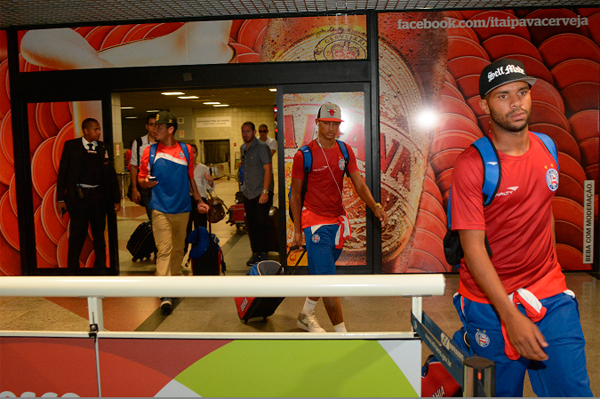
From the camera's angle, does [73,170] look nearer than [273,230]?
Yes

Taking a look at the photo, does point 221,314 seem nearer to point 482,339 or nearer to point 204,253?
point 204,253

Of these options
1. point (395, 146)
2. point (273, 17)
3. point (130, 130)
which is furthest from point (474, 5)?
point (130, 130)

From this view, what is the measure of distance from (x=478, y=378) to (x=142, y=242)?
6449 millimetres

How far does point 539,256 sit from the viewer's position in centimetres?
199

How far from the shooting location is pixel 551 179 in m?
2.00

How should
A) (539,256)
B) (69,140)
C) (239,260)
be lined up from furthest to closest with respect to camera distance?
(239,260) → (69,140) → (539,256)

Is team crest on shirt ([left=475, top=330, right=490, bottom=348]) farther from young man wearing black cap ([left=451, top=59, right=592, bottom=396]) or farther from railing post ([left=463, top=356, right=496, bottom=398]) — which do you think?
railing post ([left=463, top=356, right=496, bottom=398])

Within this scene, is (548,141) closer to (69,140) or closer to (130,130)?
(69,140)

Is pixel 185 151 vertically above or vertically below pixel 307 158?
above

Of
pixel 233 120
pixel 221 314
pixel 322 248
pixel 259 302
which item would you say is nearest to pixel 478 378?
pixel 322 248

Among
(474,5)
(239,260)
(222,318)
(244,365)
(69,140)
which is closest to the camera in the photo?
(244,365)

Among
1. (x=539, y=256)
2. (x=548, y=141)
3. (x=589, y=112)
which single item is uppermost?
(x=589, y=112)

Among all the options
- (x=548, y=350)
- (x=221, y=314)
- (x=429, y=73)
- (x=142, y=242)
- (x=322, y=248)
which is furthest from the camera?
(x=142, y=242)

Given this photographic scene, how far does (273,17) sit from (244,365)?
5.18 meters
